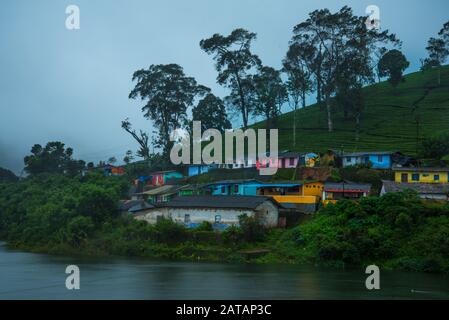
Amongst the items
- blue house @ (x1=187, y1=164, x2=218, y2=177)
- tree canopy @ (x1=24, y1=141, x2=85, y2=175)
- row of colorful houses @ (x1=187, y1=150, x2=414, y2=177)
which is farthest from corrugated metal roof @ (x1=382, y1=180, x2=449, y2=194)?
tree canopy @ (x1=24, y1=141, x2=85, y2=175)

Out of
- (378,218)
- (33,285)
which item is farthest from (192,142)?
(33,285)

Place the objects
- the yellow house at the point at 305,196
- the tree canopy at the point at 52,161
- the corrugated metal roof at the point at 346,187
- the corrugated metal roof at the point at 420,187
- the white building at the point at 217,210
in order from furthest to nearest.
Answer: the tree canopy at the point at 52,161 → the yellow house at the point at 305,196 → the corrugated metal roof at the point at 346,187 → the white building at the point at 217,210 → the corrugated metal roof at the point at 420,187

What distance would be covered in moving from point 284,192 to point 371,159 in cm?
747

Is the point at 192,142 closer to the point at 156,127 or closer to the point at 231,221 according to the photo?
the point at 156,127

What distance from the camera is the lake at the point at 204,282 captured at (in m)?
20.7

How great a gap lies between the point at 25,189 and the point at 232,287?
34102mm

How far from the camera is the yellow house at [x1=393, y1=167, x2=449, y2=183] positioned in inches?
1298

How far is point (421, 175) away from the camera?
33625 millimetres

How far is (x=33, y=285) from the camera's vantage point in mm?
22859

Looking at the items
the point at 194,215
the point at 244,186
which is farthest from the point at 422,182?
the point at 194,215

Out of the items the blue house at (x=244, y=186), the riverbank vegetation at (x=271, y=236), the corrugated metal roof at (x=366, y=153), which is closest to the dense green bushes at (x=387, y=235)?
the riverbank vegetation at (x=271, y=236)

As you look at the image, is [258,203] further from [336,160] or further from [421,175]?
[336,160]

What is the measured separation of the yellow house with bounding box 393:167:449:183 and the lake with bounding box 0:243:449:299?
938 centimetres

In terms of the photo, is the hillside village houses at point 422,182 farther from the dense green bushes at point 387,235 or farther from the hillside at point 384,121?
the hillside at point 384,121
